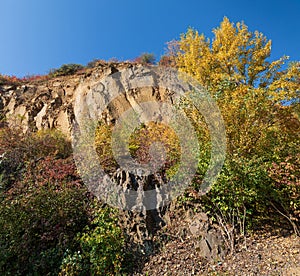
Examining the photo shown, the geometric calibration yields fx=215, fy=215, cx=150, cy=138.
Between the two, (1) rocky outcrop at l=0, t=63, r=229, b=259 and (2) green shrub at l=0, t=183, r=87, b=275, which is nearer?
(2) green shrub at l=0, t=183, r=87, b=275

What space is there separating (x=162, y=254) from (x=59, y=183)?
382 cm

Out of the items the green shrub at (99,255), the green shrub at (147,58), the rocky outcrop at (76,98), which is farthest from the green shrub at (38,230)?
the green shrub at (147,58)

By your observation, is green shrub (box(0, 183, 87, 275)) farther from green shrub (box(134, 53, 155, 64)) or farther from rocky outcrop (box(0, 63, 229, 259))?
green shrub (box(134, 53, 155, 64))

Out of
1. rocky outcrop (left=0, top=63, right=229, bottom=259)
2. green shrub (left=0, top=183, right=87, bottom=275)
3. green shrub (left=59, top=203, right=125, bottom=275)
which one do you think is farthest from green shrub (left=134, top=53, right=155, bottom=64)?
green shrub (left=59, top=203, right=125, bottom=275)

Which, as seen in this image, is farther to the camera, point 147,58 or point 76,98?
point 147,58

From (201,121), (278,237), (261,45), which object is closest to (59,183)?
(201,121)

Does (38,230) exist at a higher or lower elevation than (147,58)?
lower

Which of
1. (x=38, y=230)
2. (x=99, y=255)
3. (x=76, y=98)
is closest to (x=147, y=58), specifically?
(x=76, y=98)

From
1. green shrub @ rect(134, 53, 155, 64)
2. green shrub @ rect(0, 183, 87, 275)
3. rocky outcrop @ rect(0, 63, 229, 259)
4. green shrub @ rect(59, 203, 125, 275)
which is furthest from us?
green shrub @ rect(134, 53, 155, 64)

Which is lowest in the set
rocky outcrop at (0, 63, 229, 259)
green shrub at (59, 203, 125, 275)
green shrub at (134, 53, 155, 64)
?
green shrub at (59, 203, 125, 275)

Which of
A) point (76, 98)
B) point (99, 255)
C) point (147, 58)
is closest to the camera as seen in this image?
point (99, 255)

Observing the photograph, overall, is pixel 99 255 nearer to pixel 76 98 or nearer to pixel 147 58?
pixel 76 98

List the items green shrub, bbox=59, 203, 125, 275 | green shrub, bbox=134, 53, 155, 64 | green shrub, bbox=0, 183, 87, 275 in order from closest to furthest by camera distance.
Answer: green shrub, bbox=59, 203, 125, 275
green shrub, bbox=0, 183, 87, 275
green shrub, bbox=134, 53, 155, 64

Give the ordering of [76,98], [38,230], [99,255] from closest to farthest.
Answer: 1. [99,255]
2. [38,230]
3. [76,98]
